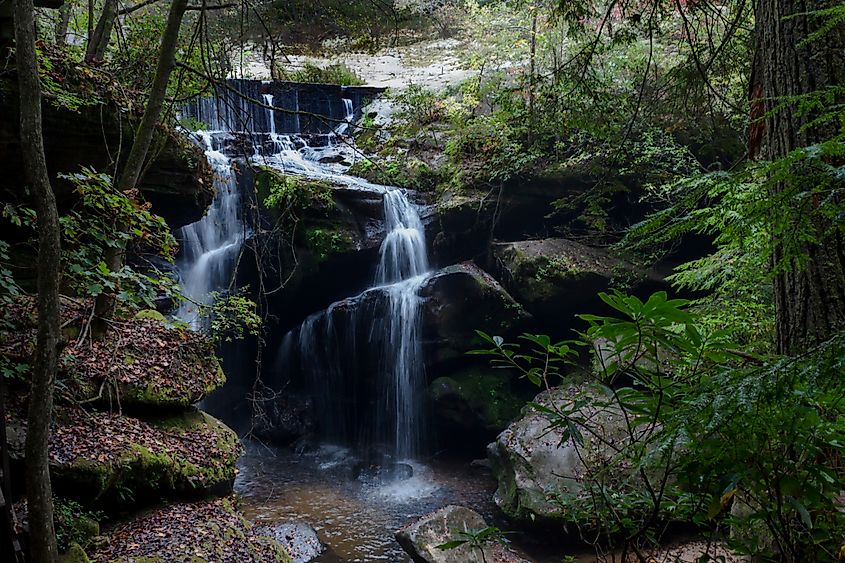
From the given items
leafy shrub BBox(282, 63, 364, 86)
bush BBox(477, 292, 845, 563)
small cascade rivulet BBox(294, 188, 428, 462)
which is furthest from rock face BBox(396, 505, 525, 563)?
leafy shrub BBox(282, 63, 364, 86)

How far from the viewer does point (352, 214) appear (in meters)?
11.6

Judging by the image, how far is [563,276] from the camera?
34.5ft

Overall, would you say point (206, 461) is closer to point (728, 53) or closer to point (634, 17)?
point (634, 17)

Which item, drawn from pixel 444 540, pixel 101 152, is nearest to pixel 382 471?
pixel 444 540

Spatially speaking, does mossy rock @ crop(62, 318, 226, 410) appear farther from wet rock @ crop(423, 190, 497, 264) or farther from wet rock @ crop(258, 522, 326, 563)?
wet rock @ crop(423, 190, 497, 264)

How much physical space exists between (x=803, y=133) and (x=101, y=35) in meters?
7.78

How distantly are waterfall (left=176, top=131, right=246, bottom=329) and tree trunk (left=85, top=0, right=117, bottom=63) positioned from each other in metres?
4.01

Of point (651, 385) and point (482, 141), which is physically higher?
point (482, 141)

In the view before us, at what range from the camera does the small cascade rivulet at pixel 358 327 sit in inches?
448

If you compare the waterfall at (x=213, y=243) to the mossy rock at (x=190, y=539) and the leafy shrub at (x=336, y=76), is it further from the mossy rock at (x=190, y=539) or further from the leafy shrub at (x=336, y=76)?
the mossy rock at (x=190, y=539)

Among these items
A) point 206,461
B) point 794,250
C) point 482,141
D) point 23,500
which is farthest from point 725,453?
point 482,141

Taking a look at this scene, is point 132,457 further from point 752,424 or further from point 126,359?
point 752,424

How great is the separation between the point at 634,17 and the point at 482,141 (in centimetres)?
898

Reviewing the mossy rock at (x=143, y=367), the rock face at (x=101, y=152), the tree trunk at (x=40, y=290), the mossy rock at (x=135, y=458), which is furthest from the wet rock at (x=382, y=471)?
the tree trunk at (x=40, y=290)
